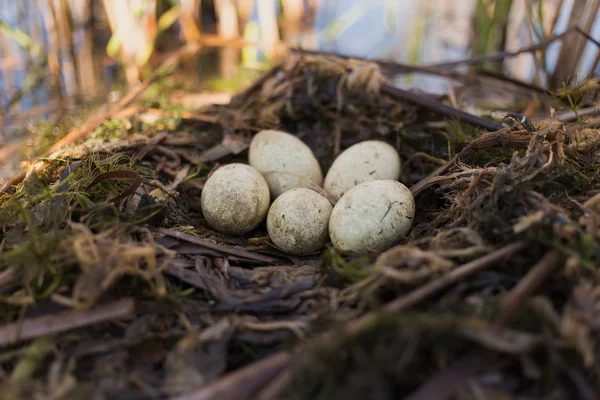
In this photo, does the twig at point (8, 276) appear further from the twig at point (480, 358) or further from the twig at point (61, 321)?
the twig at point (480, 358)

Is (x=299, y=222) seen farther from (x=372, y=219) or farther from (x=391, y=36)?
(x=391, y=36)

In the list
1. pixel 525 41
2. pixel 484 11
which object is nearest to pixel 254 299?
pixel 484 11

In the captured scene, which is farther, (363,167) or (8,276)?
(363,167)

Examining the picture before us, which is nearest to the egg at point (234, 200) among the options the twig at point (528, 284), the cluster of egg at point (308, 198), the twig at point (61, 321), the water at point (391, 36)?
the cluster of egg at point (308, 198)

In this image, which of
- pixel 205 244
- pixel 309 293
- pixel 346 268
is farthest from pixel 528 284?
pixel 205 244

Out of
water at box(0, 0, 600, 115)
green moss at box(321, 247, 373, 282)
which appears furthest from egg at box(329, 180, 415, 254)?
water at box(0, 0, 600, 115)
